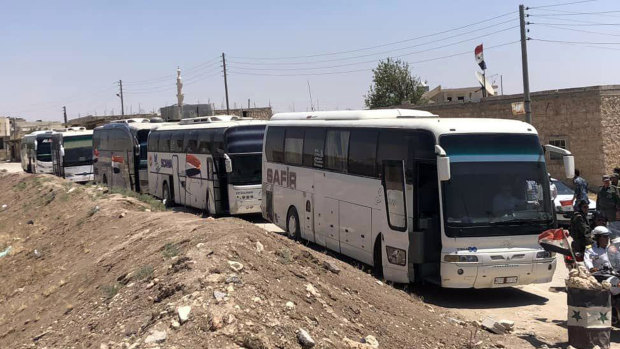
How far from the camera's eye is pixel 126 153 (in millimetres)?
30719

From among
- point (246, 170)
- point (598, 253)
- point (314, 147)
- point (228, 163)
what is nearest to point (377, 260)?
point (314, 147)

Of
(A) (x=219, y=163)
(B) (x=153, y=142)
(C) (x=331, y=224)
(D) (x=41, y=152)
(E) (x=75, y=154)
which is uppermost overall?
(B) (x=153, y=142)

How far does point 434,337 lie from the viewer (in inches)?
314

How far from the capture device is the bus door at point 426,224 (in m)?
10.6

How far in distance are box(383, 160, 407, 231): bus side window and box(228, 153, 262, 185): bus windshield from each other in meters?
9.36

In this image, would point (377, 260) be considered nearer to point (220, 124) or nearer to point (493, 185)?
point (493, 185)

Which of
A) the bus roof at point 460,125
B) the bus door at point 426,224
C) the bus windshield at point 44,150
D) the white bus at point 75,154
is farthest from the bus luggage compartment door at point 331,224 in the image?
the bus windshield at point 44,150

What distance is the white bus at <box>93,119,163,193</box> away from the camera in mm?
29812

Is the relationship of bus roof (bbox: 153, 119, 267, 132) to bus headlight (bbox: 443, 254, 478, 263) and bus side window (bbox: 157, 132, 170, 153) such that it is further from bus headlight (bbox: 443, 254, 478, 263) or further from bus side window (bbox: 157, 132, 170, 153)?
bus headlight (bbox: 443, 254, 478, 263)

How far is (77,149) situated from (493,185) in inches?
1355

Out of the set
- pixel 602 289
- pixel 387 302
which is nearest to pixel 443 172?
pixel 387 302

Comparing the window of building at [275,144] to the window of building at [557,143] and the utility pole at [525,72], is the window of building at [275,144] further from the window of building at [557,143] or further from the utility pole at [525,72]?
the window of building at [557,143]

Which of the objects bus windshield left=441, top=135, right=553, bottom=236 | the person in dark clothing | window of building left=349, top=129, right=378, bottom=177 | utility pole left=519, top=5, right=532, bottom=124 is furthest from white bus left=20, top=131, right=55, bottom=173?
the person in dark clothing

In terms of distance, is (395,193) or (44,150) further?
(44,150)
